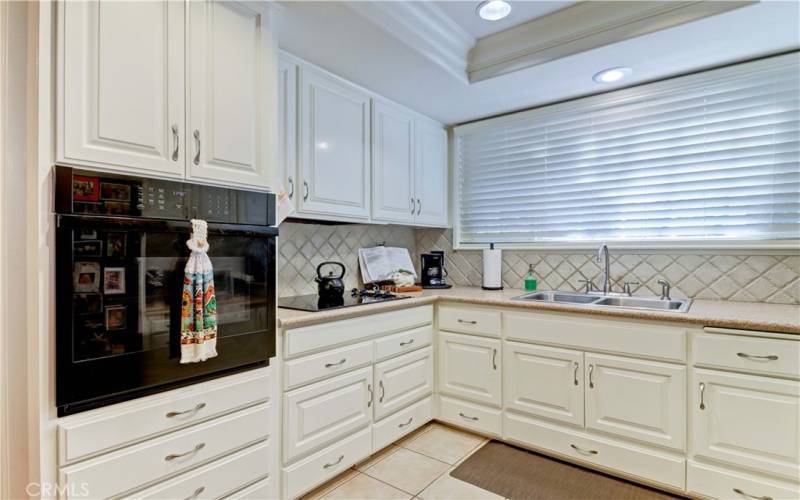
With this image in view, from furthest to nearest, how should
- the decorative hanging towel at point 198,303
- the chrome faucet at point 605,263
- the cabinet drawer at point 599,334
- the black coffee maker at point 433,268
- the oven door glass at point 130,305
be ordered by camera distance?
the black coffee maker at point 433,268 → the chrome faucet at point 605,263 → the cabinet drawer at point 599,334 → the decorative hanging towel at point 198,303 → the oven door glass at point 130,305

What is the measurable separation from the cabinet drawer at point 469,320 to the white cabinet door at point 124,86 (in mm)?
1785

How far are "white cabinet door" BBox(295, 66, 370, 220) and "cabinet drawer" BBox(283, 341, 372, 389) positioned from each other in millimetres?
779

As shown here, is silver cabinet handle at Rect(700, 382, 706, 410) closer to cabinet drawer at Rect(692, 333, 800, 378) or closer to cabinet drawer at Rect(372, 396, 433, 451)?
cabinet drawer at Rect(692, 333, 800, 378)

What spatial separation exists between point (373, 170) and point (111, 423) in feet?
6.21

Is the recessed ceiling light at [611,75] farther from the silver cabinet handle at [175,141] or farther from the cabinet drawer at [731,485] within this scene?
the silver cabinet handle at [175,141]

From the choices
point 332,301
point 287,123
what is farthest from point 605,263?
point 287,123

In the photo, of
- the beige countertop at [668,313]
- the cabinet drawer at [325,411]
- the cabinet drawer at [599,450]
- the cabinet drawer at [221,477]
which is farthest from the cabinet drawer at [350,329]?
the cabinet drawer at [599,450]

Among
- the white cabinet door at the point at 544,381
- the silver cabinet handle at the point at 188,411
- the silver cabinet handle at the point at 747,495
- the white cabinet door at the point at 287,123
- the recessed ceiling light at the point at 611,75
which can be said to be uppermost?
the recessed ceiling light at the point at 611,75

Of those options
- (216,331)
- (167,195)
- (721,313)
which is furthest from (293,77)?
(721,313)

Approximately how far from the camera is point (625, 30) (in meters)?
1.99

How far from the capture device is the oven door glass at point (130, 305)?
46.6 inches

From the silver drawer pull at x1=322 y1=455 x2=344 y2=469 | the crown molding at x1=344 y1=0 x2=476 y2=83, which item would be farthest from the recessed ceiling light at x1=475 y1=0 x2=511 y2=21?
the silver drawer pull at x1=322 y1=455 x2=344 y2=469

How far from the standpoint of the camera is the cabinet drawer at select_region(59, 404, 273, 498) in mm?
1235

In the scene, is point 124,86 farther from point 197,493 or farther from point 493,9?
point 493,9
